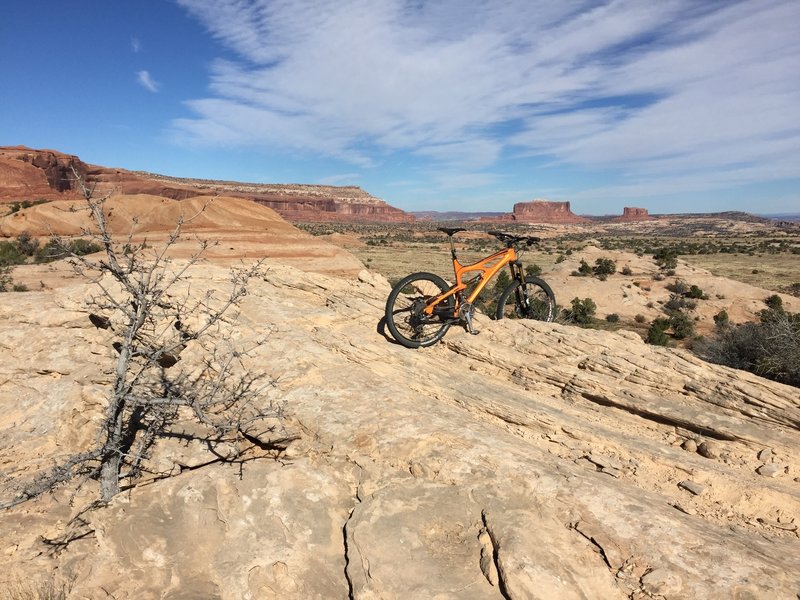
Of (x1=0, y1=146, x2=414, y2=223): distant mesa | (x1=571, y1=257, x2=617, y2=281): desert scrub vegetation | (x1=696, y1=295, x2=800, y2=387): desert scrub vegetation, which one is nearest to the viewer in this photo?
(x1=696, y1=295, x2=800, y2=387): desert scrub vegetation

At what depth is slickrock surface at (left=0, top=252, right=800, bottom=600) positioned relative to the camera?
344 cm

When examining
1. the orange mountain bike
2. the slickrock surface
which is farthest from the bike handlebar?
the slickrock surface

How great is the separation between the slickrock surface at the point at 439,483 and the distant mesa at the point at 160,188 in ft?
9.78

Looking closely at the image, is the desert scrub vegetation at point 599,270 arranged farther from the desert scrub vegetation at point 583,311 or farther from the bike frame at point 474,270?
the bike frame at point 474,270

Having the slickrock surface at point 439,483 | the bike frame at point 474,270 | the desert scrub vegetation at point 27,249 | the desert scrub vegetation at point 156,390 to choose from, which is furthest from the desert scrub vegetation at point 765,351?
the desert scrub vegetation at point 27,249

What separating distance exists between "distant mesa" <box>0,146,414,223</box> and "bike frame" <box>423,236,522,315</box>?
4.68 m

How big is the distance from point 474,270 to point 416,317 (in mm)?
1383

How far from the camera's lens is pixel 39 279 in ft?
58.4

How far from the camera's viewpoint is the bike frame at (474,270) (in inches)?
299

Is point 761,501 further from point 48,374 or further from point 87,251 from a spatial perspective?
point 87,251

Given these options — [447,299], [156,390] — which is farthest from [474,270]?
[156,390]

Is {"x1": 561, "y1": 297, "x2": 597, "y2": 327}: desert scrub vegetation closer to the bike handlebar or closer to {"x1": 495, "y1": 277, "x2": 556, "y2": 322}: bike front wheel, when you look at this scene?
{"x1": 495, "y1": 277, "x2": 556, "y2": 322}: bike front wheel

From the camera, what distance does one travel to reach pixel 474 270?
8094 millimetres

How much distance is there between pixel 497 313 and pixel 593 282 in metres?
23.9
